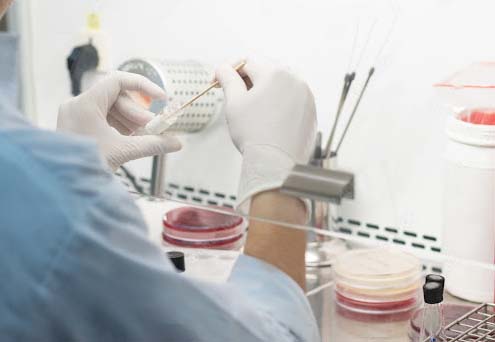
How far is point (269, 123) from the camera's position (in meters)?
1.11

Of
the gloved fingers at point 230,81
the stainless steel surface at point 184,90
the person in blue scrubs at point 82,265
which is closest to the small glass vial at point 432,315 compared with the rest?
the person in blue scrubs at point 82,265

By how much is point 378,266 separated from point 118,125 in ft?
1.66

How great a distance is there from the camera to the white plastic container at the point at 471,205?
1.28 meters

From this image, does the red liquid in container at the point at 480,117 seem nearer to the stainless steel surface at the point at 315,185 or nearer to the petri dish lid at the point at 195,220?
the stainless steel surface at the point at 315,185

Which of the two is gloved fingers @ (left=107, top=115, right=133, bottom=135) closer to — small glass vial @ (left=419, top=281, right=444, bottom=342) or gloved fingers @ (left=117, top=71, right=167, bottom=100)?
gloved fingers @ (left=117, top=71, right=167, bottom=100)

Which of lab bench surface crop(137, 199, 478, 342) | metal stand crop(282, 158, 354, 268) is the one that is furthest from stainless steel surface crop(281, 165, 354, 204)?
lab bench surface crop(137, 199, 478, 342)

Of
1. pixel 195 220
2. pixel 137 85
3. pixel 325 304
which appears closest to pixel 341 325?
pixel 325 304

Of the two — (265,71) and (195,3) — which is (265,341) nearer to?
(265,71)

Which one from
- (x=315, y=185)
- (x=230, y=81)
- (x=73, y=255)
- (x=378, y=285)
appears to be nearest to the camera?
(x=73, y=255)

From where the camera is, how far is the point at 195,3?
5.72 ft

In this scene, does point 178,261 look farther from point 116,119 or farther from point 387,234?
point 387,234

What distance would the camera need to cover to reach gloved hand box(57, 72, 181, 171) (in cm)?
121

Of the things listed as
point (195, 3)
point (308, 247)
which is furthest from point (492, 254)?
point (195, 3)

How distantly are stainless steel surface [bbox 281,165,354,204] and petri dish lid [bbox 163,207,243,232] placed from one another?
378mm
